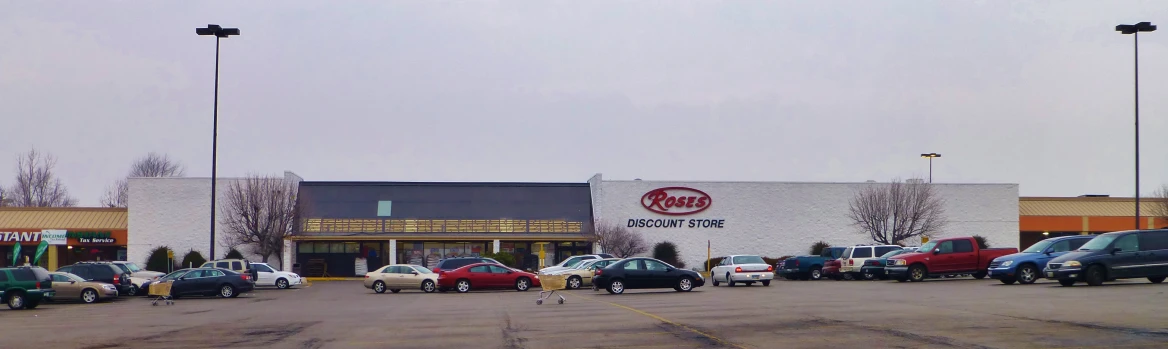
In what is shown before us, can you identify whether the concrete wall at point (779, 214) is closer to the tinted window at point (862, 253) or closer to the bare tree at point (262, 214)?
the bare tree at point (262, 214)

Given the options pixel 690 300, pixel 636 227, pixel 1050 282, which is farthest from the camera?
pixel 636 227

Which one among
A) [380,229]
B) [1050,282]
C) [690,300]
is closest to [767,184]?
[380,229]

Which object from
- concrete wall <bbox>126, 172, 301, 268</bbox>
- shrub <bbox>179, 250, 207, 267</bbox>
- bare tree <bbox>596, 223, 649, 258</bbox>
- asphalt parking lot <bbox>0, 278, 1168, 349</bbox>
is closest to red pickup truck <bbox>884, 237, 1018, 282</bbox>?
asphalt parking lot <bbox>0, 278, 1168, 349</bbox>

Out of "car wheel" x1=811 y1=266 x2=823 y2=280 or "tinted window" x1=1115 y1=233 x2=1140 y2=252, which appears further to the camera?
"car wheel" x1=811 y1=266 x2=823 y2=280

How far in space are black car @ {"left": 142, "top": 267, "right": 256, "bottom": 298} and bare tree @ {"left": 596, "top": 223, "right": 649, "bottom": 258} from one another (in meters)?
24.7

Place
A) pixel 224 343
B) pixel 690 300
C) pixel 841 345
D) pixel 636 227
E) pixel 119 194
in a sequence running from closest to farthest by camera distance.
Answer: pixel 841 345, pixel 224 343, pixel 690 300, pixel 636 227, pixel 119 194

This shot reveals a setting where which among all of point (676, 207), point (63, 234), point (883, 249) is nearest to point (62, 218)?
point (63, 234)

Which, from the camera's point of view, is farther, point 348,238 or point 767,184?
point 767,184

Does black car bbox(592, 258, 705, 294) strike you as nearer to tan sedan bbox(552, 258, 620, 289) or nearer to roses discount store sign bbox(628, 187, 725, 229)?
tan sedan bbox(552, 258, 620, 289)

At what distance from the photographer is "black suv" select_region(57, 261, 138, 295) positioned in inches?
1357

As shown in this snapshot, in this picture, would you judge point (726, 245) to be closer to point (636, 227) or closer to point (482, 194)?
point (636, 227)

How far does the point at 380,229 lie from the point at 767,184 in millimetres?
22562

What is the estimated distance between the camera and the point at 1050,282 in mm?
29750

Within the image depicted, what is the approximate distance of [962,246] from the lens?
3425 centimetres
